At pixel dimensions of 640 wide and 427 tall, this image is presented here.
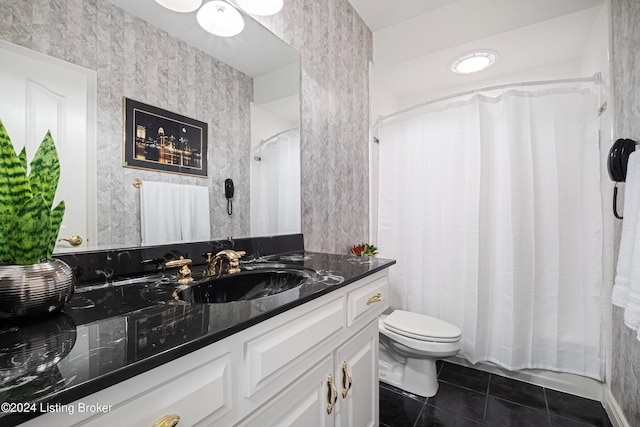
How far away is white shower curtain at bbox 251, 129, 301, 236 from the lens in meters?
1.40

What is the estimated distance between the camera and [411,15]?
6.82 ft

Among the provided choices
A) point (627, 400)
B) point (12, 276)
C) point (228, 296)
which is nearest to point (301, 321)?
point (228, 296)

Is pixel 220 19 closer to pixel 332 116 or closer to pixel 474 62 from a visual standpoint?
pixel 332 116

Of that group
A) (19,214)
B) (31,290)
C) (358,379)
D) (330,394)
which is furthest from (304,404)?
(19,214)

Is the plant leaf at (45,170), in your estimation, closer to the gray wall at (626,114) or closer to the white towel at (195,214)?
the white towel at (195,214)

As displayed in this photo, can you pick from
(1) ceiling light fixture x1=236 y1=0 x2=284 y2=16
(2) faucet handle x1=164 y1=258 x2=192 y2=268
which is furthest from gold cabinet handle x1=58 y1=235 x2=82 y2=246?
(1) ceiling light fixture x1=236 y1=0 x2=284 y2=16

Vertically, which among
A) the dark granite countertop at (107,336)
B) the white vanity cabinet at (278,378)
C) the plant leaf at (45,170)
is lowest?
the white vanity cabinet at (278,378)

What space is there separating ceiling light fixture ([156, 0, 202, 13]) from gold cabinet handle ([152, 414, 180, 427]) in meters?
1.24

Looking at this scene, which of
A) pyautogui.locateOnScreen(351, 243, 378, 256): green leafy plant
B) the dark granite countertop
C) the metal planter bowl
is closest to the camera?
the dark granite countertop

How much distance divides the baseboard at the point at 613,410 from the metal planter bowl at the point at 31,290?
7.41 ft

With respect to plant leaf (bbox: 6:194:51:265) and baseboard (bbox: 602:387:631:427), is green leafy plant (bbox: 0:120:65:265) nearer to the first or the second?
plant leaf (bbox: 6:194:51:265)

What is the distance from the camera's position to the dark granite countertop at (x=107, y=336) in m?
0.35

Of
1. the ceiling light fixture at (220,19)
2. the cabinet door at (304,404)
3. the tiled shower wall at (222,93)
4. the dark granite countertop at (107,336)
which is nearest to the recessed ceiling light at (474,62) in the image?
the tiled shower wall at (222,93)

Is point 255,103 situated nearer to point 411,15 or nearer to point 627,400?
point 411,15
